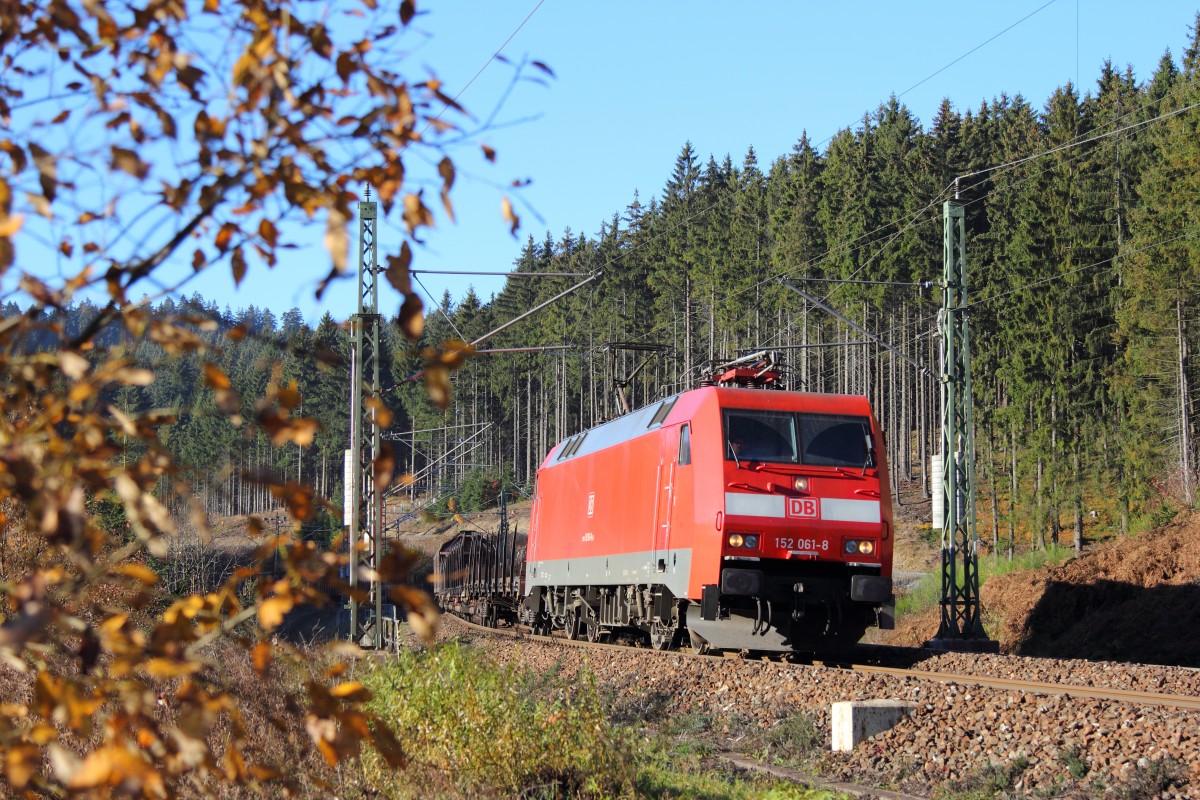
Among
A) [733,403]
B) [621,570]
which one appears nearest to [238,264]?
[733,403]

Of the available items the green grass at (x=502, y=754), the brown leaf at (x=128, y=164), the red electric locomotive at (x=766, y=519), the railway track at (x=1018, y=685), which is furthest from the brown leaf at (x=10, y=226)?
the red electric locomotive at (x=766, y=519)

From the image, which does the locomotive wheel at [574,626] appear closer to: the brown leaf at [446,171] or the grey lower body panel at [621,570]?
the grey lower body panel at [621,570]

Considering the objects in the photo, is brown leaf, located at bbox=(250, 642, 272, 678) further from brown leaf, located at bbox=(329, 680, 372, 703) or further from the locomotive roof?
the locomotive roof

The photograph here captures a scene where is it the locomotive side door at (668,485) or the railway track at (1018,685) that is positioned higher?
the locomotive side door at (668,485)

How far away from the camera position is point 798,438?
51.3 feet

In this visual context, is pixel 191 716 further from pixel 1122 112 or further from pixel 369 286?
pixel 1122 112

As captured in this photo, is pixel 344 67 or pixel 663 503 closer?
pixel 344 67

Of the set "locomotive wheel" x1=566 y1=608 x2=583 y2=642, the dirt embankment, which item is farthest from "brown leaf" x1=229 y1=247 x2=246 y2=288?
the dirt embankment

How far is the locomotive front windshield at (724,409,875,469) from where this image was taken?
50.4ft

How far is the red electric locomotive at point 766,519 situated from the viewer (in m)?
15.0

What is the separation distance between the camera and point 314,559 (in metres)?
2.99

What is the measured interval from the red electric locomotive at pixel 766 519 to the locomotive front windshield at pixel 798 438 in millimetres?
15

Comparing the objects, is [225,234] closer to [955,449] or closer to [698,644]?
[698,644]

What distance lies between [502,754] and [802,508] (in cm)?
803
